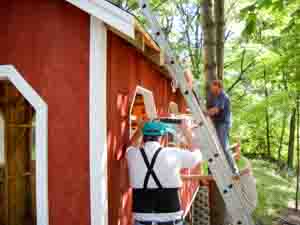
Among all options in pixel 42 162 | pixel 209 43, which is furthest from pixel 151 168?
pixel 209 43

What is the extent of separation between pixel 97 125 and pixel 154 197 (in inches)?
40.4

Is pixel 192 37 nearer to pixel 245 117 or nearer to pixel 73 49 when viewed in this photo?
pixel 245 117

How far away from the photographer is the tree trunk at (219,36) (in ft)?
20.0

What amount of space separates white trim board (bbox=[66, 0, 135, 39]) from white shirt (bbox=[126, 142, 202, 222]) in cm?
127

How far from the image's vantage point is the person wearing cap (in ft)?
11.9

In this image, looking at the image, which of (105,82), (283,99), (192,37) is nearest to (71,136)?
(105,82)

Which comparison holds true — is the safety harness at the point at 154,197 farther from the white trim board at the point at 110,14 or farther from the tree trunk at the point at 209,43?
the tree trunk at the point at 209,43

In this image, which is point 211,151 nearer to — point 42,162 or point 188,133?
point 188,133

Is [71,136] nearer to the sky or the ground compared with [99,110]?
nearer to the ground

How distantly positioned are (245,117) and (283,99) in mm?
4198

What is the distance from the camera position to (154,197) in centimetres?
369

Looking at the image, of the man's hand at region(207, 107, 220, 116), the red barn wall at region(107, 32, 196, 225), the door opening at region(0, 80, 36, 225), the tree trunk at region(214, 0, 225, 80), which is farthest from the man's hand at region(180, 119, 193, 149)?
the door opening at region(0, 80, 36, 225)

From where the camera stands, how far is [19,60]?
413cm

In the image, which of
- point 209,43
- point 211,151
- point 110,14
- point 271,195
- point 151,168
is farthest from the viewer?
point 271,195
